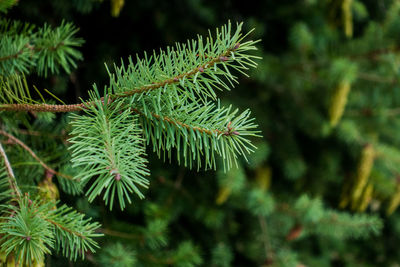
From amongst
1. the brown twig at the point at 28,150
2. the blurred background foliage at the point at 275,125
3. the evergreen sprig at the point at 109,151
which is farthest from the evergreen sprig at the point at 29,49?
the blurred background foliage at the point at 275,125

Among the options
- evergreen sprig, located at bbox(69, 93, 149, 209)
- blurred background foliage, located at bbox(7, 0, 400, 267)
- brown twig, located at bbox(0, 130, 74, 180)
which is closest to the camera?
evergreen sprig, located at bbox(69, 93, 149, 209)

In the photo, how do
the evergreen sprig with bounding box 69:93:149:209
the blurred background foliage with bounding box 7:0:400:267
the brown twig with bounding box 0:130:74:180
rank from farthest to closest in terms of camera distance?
the blurred background foliage with bounding box 7:0:400:267, the brown twig with bounding box 0:130:74:180, the evergreen sprig with bounding box 69:93:149:209

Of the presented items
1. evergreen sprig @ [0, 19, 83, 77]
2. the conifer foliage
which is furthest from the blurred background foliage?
the conifer foliage

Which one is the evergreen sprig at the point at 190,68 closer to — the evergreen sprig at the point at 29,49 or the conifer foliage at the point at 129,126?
the conifer foliage at the point at 129,126

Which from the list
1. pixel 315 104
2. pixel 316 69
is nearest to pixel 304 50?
pixel 316 69

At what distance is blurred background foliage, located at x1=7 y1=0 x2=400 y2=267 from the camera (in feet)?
4.83

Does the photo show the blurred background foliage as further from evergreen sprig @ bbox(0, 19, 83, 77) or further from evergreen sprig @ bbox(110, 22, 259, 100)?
evergreen sprig @ bbox(110, 22, 259, 100)

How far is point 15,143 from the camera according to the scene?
750 mm

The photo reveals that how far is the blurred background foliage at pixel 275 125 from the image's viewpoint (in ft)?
4.83

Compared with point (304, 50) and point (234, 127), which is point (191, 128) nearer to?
point (234, 127)

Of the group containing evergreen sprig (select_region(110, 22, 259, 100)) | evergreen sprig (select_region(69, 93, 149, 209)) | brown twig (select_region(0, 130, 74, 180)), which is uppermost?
evergreen sprig (select_region(110, 22, 259, 100))

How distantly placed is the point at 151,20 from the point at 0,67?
1.08 m

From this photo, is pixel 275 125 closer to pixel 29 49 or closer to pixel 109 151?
pixel 29 49

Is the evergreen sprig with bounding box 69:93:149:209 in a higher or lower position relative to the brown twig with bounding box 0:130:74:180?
higher
